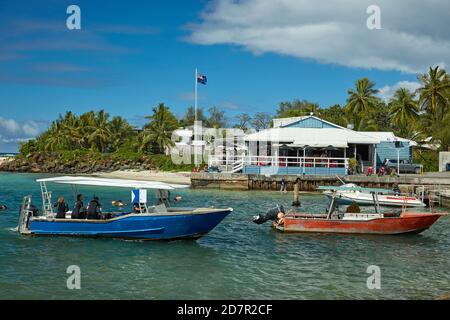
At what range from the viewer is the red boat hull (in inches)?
899

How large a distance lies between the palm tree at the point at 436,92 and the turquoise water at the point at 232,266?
4930cm

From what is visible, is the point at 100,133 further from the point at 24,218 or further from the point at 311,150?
the point at 24,218

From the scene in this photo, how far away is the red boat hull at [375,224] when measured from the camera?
22828mm

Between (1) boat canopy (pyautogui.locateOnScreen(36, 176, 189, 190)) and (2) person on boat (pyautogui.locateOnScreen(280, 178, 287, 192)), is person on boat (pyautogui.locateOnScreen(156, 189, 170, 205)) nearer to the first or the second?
(1) boat canopy (pyautogui.locateOnScreen(36, 176, 189, 190))

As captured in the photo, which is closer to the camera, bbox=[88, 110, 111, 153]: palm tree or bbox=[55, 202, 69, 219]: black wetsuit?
bbox=[55, 202, 69, 219]: black wetsuit

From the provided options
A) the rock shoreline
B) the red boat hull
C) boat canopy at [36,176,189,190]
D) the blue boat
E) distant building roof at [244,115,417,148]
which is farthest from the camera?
the rock shoreline

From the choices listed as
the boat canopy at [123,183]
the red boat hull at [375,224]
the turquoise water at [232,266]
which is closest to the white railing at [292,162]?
the turquoise water at [232,266]

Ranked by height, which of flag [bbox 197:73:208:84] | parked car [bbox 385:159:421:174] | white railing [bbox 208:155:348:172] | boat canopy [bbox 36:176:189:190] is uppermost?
flag [bbox 197:73:208:84]

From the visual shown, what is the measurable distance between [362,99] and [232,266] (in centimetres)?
6199

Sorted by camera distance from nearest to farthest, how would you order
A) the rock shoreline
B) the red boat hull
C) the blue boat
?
the blue boat < the red boat hull < the rock shoreline

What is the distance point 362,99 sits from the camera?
2923 inches

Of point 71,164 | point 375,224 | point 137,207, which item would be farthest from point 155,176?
point 375,224

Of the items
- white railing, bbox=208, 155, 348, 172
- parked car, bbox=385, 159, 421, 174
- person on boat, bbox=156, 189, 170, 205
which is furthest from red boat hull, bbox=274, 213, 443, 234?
parked car, bbox=385, 159, 421, 174

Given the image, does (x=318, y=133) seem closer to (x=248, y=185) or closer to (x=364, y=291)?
(x=248, y=185)
